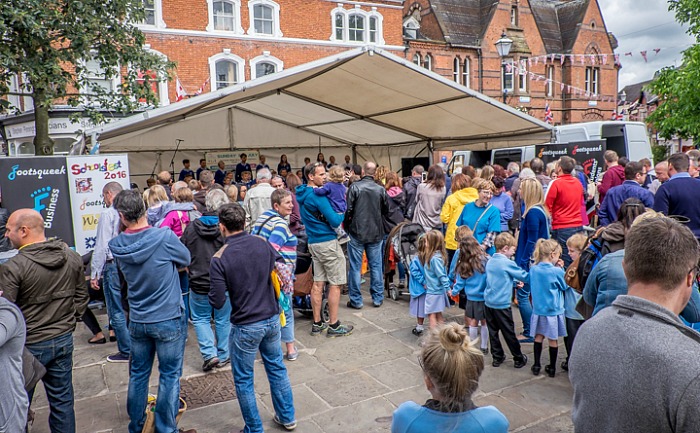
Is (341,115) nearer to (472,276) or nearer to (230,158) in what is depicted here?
(230,158)

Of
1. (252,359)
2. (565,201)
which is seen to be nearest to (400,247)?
(565,201)

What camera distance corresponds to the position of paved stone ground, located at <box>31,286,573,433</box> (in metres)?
3.99

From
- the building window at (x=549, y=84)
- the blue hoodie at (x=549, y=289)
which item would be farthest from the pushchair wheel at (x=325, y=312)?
the building window at (x=549, y=84)

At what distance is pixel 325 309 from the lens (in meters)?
6.46

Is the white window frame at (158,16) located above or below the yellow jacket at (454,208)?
above

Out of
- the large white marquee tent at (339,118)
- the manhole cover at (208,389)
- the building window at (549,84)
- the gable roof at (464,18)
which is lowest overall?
the manhole cover at (208,389)

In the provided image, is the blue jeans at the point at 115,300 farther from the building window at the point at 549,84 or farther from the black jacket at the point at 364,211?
the building window at the point at 549,84

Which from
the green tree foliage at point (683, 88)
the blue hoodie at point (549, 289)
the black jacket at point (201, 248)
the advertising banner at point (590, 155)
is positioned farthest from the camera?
the green tree foliage at point (683, 88)

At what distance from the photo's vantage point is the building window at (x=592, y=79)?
33.8 m

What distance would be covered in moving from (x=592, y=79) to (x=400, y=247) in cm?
3329

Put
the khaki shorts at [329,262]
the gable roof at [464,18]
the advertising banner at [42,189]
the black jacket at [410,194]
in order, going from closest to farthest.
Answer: the khaki shorts at [329,262] → the advertising banner at [42,189] → the black jacket at [410,194] → the gable roof at [464,18]

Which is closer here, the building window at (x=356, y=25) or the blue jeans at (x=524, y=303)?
the blue jeans at (x=524, y=303)

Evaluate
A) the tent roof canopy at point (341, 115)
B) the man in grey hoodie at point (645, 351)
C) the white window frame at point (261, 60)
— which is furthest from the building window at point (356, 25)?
the man in grey hoodie at point (645, 351)

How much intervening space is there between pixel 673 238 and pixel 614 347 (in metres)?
0.40
